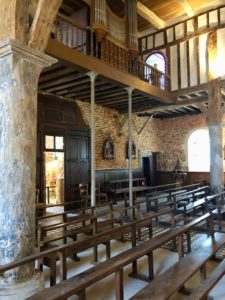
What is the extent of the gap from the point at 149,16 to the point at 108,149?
5287 millimetres

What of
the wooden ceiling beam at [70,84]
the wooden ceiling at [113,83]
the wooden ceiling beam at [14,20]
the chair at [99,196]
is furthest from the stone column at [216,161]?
the wooden ceiling beam at [14,20]

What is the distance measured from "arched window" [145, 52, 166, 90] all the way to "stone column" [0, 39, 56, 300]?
6.40m

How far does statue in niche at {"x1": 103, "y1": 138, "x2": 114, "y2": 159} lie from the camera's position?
9.06 m

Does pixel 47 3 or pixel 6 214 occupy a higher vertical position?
pixel 47 3

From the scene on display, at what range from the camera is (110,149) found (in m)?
9.34

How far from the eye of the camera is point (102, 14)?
664 cm

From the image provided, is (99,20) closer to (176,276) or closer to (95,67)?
(95,67)

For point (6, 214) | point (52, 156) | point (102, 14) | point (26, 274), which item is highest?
point (102, 14)

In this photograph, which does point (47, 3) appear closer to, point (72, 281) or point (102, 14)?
point (72, 281)

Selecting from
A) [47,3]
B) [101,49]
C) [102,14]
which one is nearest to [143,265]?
[47,3]

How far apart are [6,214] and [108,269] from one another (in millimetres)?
1083

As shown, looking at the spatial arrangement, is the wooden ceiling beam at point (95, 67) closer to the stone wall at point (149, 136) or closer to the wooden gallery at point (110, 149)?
the wooden gallery at point (110, 149)

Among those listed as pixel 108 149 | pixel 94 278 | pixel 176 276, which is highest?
pixel 108 149

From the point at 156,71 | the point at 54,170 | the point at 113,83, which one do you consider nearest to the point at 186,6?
the point at 156,71
